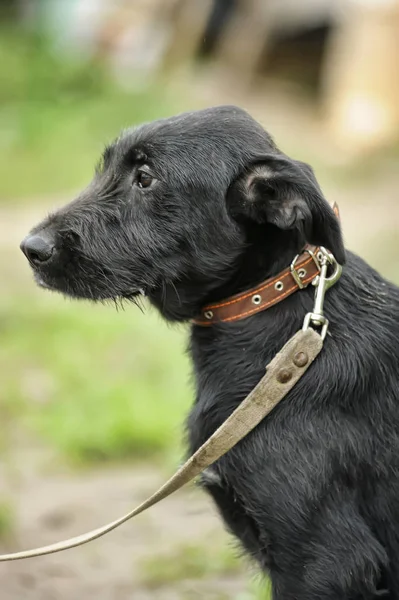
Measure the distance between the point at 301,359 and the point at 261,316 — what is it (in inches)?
9.9

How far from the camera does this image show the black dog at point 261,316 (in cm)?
289

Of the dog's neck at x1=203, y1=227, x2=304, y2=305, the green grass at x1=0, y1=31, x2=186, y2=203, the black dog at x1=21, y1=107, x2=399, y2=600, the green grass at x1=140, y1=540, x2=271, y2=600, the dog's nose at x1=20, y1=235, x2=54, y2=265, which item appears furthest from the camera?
the green grass at x1=0, y1=31, x2=186, y2=203

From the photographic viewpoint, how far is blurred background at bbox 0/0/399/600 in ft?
15.0

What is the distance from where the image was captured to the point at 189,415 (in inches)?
128

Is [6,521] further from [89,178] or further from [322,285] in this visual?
[89,178]

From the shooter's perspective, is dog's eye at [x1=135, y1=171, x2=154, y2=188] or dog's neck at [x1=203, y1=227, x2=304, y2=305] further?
dog's eye at [x1=135, y1=171, x2=154, y2=188]

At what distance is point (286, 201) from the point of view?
292 cm

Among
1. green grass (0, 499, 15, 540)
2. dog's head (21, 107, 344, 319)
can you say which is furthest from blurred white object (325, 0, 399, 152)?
dog's head (21, 107, 344, 319)

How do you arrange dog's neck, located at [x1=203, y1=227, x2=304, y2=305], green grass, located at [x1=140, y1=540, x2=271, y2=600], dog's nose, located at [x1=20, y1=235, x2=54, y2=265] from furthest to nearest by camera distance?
green grass, located at [x1=140, y1=540, x2=271, y2=600] < dog's nose, located at [x1=20, y1=235, x2=54, y2=265] < dog's neck, located at [x1=203, y1=227, x2=304, y2=305]

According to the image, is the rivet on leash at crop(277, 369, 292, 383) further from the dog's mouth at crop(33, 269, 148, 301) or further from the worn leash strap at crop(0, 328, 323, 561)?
the dog's mouth at crop(33, 269, 148, 301)

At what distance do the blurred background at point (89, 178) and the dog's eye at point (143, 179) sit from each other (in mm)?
1014

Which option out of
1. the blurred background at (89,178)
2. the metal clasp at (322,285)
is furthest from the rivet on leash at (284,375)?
the blurred background at (89,178)

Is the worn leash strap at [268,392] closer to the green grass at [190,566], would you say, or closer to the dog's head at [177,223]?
the dog's head at [177,223]

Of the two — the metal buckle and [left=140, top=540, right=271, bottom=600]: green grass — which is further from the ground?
the metal buckle
